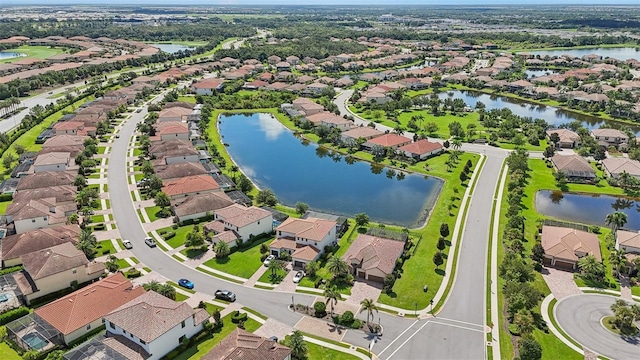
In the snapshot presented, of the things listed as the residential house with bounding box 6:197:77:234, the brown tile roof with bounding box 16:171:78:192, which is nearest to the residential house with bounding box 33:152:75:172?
the brown tile roof with bounding box 16:171:78:192

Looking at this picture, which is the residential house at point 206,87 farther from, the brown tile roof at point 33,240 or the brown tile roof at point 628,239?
the brown tile roof at point 628,239

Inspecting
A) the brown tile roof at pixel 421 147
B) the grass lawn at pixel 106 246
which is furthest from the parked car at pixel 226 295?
the brown tile roof at pixel 421 147

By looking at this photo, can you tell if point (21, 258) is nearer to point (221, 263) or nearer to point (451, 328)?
point (221, 263)

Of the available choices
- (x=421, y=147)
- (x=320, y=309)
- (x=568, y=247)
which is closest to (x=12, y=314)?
(x=320, y=309)

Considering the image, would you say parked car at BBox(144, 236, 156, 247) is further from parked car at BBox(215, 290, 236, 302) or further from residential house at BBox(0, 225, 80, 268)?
parked car at BBox(215, 290, 236, 302)

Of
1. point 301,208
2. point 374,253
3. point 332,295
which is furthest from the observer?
point 301,208

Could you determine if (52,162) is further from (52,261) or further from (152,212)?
(52,261)
